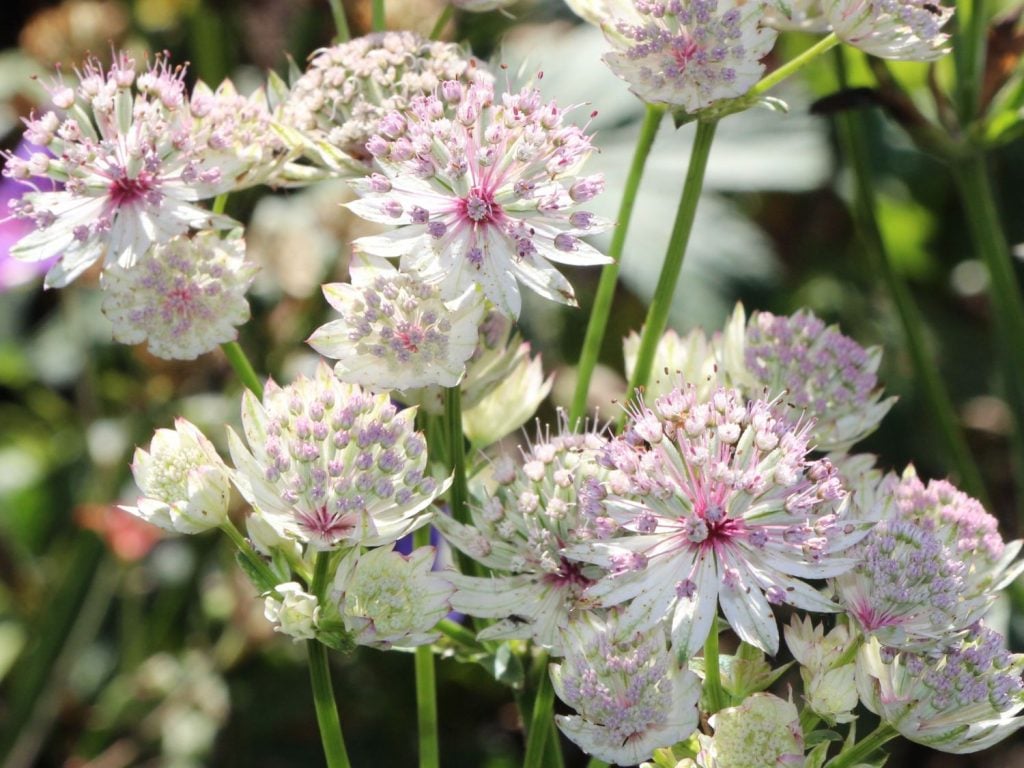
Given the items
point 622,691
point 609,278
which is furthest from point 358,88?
point 622,691

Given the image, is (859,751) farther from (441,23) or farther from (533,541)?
(441,23)

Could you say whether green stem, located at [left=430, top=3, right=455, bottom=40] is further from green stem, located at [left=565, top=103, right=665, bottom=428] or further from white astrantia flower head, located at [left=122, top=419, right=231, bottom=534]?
white astrantia flower head, located at [left=122, top=419, right=231, bottom=534]

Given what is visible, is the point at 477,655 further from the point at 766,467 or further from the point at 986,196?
the point at 986,196

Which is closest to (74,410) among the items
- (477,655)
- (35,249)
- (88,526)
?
(88,526)

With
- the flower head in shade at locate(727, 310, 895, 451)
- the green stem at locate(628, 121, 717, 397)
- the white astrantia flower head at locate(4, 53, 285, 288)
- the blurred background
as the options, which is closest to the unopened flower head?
the green stem at locate(628, 121, 717, 397)

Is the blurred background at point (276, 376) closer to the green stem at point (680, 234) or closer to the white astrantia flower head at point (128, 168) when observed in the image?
the white astrantia flower head at point (128, 168)
